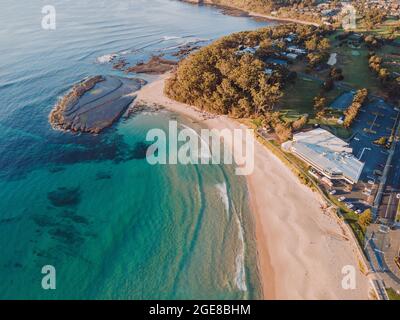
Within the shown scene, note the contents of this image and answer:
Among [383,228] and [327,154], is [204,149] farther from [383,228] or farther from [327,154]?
[383,228]

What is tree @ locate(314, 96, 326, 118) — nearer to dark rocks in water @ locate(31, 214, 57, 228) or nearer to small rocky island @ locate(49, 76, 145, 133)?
small rocky island @ locate(49, 76, 145, 133)

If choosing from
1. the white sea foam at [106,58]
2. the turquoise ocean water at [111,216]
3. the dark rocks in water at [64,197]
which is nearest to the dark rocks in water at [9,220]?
the turquoise ocean water at [111,216]

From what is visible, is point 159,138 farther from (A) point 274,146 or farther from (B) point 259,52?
(B) point 259,52

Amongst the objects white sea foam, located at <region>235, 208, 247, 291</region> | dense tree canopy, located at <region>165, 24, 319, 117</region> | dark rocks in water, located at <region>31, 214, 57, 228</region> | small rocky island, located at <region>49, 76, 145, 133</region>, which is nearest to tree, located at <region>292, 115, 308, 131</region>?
dense tree canopy, located at <region>165, 24, 319, 117</region>

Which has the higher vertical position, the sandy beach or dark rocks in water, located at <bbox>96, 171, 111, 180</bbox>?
dark rocks in water, located at <bbox>96, 171, 111, 180</bbox>

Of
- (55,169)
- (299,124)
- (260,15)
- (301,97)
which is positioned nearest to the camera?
(55,169)

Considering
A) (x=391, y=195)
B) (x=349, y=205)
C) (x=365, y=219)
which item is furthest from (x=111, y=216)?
(x=391, y=195)
